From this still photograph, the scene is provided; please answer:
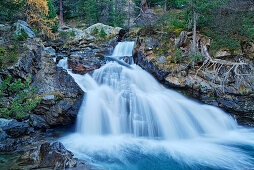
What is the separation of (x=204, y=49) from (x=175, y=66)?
7.76 ft

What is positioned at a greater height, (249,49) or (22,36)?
(22,36)

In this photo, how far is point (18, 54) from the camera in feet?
27.0

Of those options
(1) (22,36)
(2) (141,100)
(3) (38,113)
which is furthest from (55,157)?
(1) (22,36)

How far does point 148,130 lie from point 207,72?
5.93 meters

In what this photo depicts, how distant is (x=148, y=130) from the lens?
775 cm

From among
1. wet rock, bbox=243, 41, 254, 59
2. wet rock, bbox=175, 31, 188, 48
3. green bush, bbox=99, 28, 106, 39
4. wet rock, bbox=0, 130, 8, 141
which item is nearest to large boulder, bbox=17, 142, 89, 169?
wet rock, bbox=0, 130, 8, 141

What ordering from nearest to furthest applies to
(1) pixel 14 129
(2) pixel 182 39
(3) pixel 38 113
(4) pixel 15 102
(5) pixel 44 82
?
(4) pixel 15 102
(1) pixel 14 129
(3) pixel 38 113
(5) pixel 44 82
(2) pixel 182 39

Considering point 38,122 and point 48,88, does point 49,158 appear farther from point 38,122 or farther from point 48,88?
point 48,88

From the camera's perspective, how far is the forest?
220 inches

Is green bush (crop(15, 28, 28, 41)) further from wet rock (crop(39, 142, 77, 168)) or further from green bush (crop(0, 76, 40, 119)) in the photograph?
wet rock (crop(39, 142, 77, 168))

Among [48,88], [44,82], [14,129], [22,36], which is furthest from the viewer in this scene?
[22,36]

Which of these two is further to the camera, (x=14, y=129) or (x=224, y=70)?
(x=224, y=70)

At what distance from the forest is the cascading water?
0.18 feet

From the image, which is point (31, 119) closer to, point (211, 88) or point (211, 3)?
point (211, 88)
